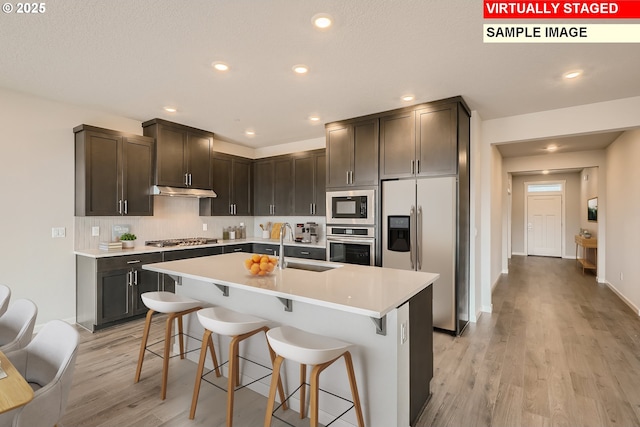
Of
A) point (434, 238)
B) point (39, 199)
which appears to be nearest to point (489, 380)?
point (434, 238)

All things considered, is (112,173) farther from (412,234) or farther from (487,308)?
(487,308)

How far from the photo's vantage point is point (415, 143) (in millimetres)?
3795

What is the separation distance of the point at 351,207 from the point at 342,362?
2.52 m

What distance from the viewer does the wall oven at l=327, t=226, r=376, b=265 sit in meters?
4.13

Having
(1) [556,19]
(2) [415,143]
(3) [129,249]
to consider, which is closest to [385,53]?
(1) [556,19]

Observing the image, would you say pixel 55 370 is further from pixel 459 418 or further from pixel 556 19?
pixel 556 19

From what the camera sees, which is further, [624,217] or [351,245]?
[624,217]

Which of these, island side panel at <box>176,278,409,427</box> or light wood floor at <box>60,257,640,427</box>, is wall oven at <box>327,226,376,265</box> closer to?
light wood floor at <box>60,257,640,427</box>

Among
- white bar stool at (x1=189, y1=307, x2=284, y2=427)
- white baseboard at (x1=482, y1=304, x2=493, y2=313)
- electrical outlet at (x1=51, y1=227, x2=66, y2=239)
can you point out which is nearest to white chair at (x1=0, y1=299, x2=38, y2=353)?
white bar stool at (x1=189, y1=307, x2=284, y2=427)

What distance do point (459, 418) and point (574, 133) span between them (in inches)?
144

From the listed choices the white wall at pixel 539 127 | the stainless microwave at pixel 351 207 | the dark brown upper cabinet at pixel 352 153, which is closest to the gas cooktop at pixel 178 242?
the stainless microwave at pixel 351 207

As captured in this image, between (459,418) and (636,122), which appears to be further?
(636,122)

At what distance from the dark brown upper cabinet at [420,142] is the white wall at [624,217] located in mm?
2948

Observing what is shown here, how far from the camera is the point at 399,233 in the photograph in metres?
3.93
